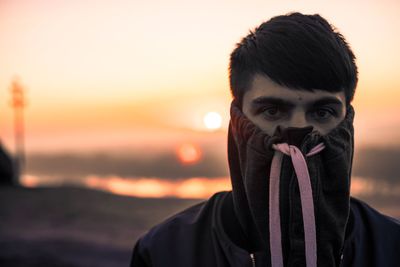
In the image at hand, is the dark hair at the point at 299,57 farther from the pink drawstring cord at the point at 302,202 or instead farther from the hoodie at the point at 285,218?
the pink drawstring cord at the point at 302,202

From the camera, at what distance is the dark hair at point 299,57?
221cm

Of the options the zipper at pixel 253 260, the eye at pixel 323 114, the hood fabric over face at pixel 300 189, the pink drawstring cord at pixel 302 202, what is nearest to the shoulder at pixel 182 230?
the zipper at pixel 253 260

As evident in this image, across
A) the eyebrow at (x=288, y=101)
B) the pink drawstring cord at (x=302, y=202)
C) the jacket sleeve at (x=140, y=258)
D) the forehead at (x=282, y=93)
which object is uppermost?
the forehead at (x=282, y=93)

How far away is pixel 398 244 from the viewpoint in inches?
96.8

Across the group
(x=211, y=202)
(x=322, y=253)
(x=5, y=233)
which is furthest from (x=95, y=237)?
(x=322, y=253)

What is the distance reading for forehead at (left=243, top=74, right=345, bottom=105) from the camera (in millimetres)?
2164

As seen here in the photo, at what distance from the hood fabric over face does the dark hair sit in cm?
23

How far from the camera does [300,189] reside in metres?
2.01

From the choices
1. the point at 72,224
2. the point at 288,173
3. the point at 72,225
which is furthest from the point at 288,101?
the point at 72,224

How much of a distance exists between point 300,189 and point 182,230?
0.86m

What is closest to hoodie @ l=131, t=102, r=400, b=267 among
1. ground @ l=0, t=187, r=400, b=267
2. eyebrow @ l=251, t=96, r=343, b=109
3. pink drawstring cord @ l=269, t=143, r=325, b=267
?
pink drawstring cord @ l=269, t=143, r=325, b=267

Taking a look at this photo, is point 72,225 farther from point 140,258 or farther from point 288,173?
point 288,173

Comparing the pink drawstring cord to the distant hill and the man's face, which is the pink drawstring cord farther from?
the distant hill

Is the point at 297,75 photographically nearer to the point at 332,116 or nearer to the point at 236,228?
the point at 332,116
